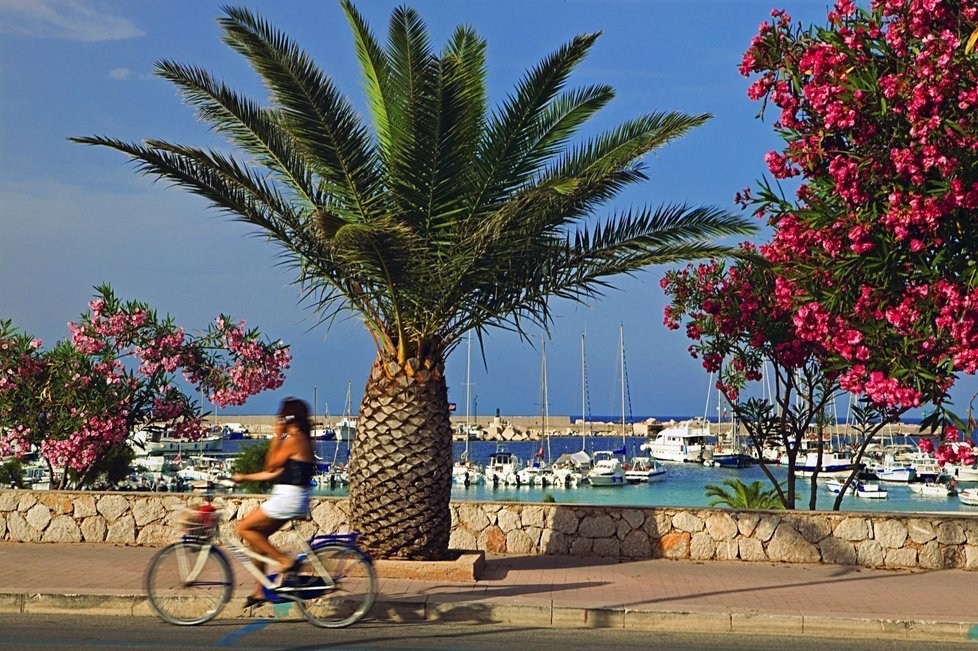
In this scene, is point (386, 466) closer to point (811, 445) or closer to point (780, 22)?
point (780, 22)

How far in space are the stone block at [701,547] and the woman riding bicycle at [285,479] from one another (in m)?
6.53

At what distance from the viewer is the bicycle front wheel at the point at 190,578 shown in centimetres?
941

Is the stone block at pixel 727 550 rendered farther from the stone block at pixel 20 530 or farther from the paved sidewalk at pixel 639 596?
the stone block at pixel 20 530

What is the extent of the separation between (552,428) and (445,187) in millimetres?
159405

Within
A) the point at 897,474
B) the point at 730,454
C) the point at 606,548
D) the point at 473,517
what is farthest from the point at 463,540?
the point at 730,454

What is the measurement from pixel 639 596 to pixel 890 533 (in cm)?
451

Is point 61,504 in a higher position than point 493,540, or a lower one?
higher

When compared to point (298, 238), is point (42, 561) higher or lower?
lower

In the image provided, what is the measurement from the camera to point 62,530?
14.8m

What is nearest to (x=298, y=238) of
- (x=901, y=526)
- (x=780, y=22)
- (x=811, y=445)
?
(x=780, y=22)

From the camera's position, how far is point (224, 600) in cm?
948

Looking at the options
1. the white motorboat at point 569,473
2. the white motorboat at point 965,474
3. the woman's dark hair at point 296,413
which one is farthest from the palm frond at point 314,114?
the white motorboat at point 965,474

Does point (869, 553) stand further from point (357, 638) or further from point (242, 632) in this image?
point (242, 632)

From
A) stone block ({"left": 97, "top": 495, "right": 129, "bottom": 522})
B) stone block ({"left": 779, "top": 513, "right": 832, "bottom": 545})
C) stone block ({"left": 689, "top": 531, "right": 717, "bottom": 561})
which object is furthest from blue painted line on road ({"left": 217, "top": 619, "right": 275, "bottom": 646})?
stone block ({"left": 779, "top": 513, "right": 832, "bottom": 545})
